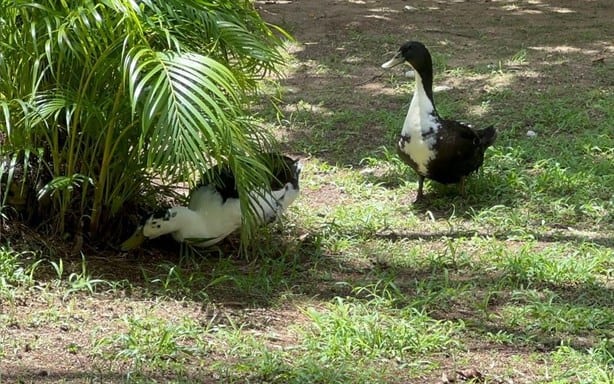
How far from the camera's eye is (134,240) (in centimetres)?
500

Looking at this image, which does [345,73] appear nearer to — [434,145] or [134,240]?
[434,145]

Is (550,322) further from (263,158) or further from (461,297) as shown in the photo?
(263,158)

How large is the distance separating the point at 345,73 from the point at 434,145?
311cm

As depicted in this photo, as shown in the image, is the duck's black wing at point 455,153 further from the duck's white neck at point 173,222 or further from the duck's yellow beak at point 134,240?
the duck's yellow beak at point 134,240

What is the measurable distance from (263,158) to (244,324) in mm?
1053

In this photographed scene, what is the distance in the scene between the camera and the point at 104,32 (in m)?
4.34

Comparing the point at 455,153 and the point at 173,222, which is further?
the point at 455,153

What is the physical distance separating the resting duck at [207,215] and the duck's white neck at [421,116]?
3.88 feet

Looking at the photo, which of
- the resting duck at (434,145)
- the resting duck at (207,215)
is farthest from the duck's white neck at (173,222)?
the resting duck at (434,145)

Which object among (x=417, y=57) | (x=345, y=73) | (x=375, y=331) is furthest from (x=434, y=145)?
(x=345, y=73)

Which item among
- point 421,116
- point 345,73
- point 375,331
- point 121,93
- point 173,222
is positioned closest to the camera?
point 375,331

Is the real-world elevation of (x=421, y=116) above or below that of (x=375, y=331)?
above

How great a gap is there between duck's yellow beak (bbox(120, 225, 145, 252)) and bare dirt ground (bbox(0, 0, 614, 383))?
0.22ft

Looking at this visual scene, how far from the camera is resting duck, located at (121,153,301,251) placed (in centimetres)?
497
